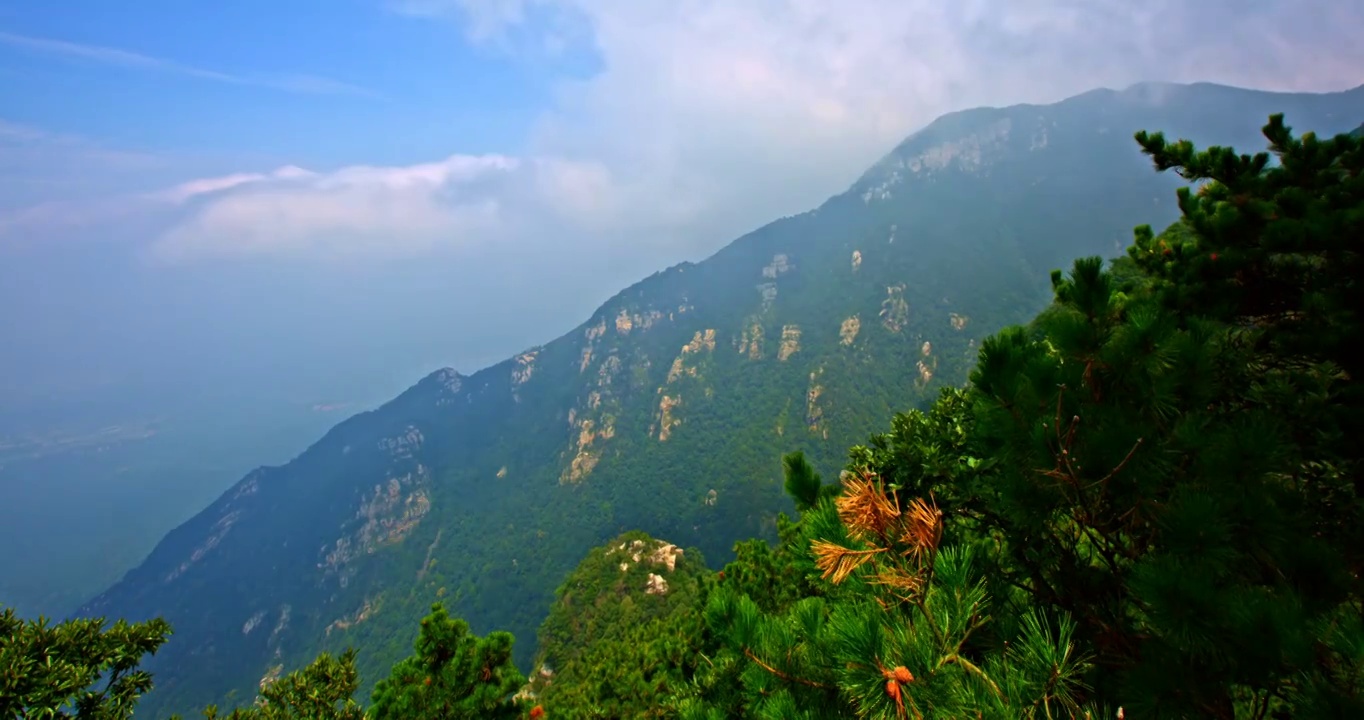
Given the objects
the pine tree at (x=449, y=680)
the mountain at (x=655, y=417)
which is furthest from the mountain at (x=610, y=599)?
the pine tree at (x=449, y=680)

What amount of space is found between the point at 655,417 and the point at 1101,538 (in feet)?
452

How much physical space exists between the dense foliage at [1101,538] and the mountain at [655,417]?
88.5 m

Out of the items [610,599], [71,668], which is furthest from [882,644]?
[610,599]

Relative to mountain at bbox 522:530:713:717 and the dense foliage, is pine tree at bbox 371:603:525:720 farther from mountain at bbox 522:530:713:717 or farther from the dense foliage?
mountain at bbox 522:530:713:717

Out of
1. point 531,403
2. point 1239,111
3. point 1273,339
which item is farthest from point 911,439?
point 1239,111

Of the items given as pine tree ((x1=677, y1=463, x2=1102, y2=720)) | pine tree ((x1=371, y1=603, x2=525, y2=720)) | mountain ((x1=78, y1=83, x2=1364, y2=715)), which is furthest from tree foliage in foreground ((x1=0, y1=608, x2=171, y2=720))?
mountain ((x1=78, y1=83, x2=1364, y2=715))

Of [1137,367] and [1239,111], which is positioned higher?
[1239,111]

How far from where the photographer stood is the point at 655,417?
460 feet

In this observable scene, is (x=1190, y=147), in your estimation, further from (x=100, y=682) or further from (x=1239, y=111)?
(x=1239, y=111)

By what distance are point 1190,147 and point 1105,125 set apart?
820 ft

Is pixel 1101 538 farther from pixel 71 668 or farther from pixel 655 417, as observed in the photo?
pixel 655 417

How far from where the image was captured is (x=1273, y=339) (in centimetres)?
492

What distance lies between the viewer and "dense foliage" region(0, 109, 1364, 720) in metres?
2.11

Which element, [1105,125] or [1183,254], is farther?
[1105,125]
